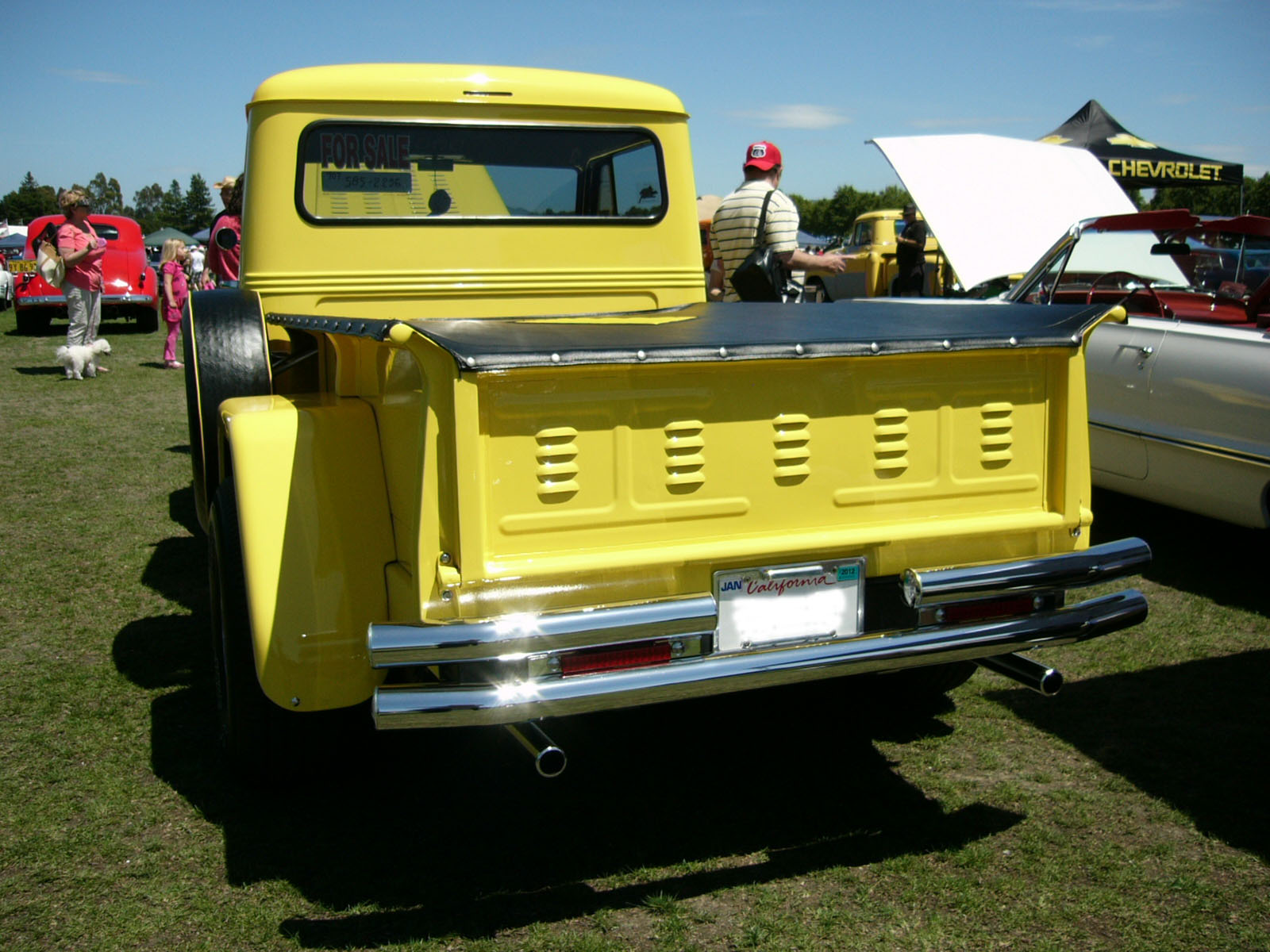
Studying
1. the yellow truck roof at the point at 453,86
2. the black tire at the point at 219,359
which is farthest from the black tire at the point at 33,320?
the black tire at the point at 219,359

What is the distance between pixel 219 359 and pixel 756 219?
128 inches

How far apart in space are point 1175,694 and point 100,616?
4.28 m

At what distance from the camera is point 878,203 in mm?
65438

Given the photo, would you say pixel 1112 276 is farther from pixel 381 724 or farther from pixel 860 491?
pixel 381 724

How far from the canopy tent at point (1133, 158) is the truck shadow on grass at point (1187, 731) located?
43.9 ft

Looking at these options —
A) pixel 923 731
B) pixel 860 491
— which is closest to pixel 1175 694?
pixel 923 731

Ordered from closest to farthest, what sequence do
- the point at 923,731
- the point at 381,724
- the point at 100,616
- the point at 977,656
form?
the point at 381,724 → the point at 977,656 → the point at 923,731 → the point at 100,616

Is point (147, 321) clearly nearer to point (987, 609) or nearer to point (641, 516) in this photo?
point (641, 516)

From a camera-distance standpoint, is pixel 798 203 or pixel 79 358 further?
pixel 798 203

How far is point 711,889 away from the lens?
2662 millimetres

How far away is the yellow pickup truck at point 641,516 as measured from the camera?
7.57ft

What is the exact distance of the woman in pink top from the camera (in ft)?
33.3

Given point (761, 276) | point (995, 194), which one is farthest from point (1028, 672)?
point (995, 194)

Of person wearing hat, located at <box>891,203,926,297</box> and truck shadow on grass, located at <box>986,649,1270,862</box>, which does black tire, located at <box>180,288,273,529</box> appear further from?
person wearing hat, located at <box>891,203,926,297</box>
